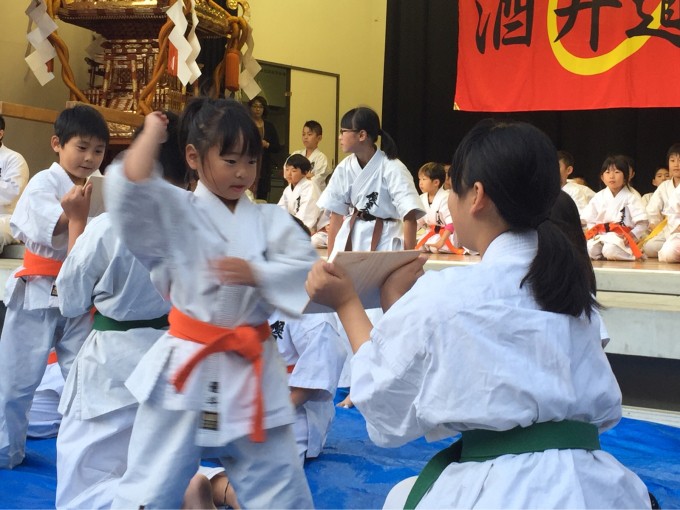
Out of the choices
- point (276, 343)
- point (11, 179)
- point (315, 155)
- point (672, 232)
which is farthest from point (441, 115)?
point (276, 343)

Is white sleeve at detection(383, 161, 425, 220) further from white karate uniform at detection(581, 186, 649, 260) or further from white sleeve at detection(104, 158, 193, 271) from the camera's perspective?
white sleeve at detection(104, 158, 193, 271)

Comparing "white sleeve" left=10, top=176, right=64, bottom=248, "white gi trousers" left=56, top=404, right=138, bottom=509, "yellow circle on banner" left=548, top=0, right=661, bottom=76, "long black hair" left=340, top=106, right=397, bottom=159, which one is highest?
"yellow circle on banner" left=548, top=0, right=661, bottom=76

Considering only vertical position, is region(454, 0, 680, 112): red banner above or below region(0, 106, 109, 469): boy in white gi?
above

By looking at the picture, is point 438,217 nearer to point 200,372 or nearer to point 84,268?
point 84,268

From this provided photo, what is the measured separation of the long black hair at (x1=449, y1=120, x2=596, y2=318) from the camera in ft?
3.63

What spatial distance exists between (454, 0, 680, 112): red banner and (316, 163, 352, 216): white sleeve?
4.10 m

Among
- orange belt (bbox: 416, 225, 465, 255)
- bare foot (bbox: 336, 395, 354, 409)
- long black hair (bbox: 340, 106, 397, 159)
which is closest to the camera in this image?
bare foot (bbox: 336, 395, 354, 409)

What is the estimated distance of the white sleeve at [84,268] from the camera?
1953mm

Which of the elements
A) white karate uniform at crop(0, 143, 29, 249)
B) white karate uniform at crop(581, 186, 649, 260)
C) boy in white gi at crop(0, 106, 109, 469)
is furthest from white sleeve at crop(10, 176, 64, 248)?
white karate uniform at crop(581, 186, 649, 260)

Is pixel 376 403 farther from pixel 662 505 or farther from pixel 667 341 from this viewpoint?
pixel 667 341

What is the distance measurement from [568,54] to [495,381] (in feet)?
23.3

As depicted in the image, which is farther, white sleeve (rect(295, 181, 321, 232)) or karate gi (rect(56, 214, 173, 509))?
white sleeve (rect(295, 181, 321, 232))

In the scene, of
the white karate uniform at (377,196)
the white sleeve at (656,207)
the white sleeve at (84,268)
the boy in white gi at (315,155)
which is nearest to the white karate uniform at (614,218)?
the white sleeve at (656,207)

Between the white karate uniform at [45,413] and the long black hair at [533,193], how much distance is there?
2.29 m
